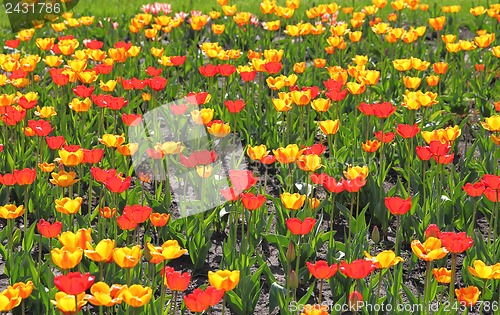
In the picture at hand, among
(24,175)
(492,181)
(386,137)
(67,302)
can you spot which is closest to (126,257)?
(67,302)

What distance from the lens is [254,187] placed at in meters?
4.52

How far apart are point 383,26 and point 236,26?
6.38 ft

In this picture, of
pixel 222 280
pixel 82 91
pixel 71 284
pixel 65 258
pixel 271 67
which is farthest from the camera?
pixel 271 67

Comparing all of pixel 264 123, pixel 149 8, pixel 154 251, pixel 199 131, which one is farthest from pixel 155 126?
pixel 149 8

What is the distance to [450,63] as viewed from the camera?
22.6ft

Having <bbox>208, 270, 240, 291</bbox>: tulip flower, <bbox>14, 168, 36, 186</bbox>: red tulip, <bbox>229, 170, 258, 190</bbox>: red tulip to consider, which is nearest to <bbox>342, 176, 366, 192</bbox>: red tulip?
<bbox>229, 170, 258, 190</bbox>: red tulip

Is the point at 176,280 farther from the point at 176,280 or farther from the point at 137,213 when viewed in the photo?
the point at 137,213

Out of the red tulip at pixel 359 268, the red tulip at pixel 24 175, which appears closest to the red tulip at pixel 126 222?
the red tulip at pixel 24 175

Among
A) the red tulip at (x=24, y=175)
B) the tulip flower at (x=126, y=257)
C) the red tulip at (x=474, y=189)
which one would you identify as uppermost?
the tulip flower at (x=126, y=257)

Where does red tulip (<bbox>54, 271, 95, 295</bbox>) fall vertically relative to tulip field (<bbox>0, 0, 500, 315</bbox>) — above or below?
above

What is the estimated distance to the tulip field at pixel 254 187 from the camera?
329 centimetres

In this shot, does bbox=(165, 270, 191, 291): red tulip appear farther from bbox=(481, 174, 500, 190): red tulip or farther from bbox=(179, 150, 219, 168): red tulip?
bbox=(481, 174, 500, 190): red tulip

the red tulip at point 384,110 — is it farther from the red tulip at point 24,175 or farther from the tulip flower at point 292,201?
the red tulip at point 24,175

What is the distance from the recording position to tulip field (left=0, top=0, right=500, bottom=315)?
10.8ft
